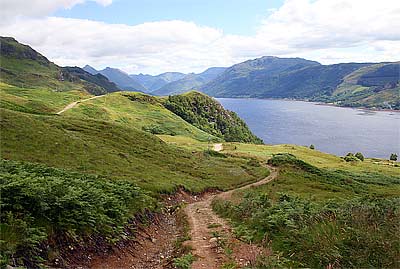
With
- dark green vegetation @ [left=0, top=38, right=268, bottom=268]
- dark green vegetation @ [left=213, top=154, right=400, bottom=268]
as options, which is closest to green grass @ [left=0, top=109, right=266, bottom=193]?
dark green vegetation @ [left=0, top=38, right=268, bottom=268]

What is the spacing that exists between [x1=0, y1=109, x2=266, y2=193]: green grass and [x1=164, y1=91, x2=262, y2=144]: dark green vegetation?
110 meters

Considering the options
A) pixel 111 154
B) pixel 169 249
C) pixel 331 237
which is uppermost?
pixel 331 237

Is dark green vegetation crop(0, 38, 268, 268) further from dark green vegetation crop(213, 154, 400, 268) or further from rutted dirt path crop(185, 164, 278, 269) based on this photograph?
dark green vegetation crop(213, 154, 400, 268)

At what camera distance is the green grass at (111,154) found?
32031 millimetres

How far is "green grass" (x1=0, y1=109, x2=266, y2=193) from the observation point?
3203 cm

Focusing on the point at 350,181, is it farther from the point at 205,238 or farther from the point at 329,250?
the point at 329,250

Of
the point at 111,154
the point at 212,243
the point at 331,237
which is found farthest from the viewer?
the point at 111,154

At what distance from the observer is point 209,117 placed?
187250 millimetres

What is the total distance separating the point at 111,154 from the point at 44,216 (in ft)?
88.6

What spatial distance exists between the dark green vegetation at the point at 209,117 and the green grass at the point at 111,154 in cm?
11007

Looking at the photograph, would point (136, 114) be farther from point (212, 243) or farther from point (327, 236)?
point (327, 236)

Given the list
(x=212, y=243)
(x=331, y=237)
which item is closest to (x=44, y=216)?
(x=212, y=243)

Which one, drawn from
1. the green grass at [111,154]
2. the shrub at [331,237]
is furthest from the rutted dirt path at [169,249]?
the green grass at [111,154]

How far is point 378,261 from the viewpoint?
10594 millimetres
